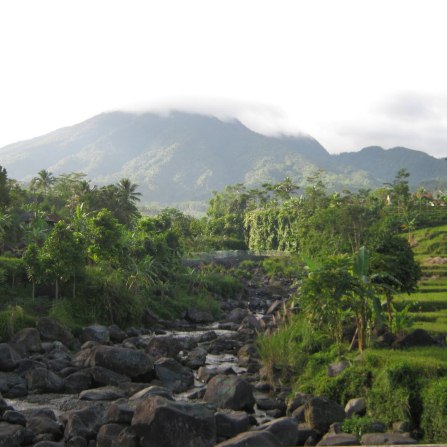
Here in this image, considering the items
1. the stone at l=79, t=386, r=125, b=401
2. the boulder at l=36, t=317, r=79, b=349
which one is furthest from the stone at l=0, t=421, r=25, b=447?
the boulder at l=36, t=317, r=79, b=349

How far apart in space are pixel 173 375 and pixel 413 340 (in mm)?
9878

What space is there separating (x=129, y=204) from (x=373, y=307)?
2491 inches

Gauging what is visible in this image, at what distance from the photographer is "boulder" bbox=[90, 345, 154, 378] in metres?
22.7

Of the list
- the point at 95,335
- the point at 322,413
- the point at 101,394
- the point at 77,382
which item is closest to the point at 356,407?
the point at 322,413

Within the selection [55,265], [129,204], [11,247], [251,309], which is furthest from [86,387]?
[129,204]

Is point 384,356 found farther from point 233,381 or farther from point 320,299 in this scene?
point 233,381

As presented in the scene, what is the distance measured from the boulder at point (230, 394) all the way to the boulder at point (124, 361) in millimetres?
4173

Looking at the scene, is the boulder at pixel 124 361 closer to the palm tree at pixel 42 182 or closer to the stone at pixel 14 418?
the stone at pixel 14 418

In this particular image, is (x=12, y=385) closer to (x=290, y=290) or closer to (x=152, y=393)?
(x=152, y=393)

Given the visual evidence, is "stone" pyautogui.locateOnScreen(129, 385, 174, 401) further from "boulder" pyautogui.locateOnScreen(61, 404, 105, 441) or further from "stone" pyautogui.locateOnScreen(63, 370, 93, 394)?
"stone" pyautogui.locateOnScreen(63, 370, 93, 394)

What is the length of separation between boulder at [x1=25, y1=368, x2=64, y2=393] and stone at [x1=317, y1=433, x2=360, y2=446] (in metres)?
11.9

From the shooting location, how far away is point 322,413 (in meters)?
16.5

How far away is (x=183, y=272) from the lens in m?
56.8

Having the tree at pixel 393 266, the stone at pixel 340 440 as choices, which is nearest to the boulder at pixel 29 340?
the tree at pixel 393 266
